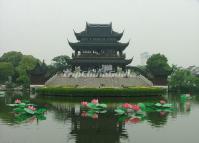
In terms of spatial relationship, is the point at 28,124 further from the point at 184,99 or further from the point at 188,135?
the point at 184,99

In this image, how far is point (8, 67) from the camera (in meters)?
80.6

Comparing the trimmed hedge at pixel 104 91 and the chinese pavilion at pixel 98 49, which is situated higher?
the chinese pavilion at pixel 98 49

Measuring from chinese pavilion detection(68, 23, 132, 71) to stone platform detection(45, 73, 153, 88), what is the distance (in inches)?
224

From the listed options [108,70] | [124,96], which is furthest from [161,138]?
[108,70]

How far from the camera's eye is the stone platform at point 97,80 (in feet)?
183

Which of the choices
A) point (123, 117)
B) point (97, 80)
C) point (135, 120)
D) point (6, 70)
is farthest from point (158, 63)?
point (135, 120)

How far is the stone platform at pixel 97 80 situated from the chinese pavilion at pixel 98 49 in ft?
18.7

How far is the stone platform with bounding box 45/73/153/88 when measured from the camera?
55.8 m

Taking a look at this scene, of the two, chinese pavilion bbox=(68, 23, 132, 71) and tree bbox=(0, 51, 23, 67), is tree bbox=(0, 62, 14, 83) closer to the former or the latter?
tree bbox=(0, 51, 23, 67)

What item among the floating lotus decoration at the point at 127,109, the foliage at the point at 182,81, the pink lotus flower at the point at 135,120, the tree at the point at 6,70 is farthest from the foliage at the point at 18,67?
the pink lotus flower at the point at 135,120

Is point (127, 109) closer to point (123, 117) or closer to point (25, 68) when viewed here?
point (123, 117)

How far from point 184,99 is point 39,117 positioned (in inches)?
868

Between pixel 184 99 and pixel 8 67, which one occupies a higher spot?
pixel 8 67

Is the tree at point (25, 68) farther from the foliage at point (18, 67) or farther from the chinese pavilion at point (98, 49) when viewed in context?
the chinese pavilion at point (98, 49)
